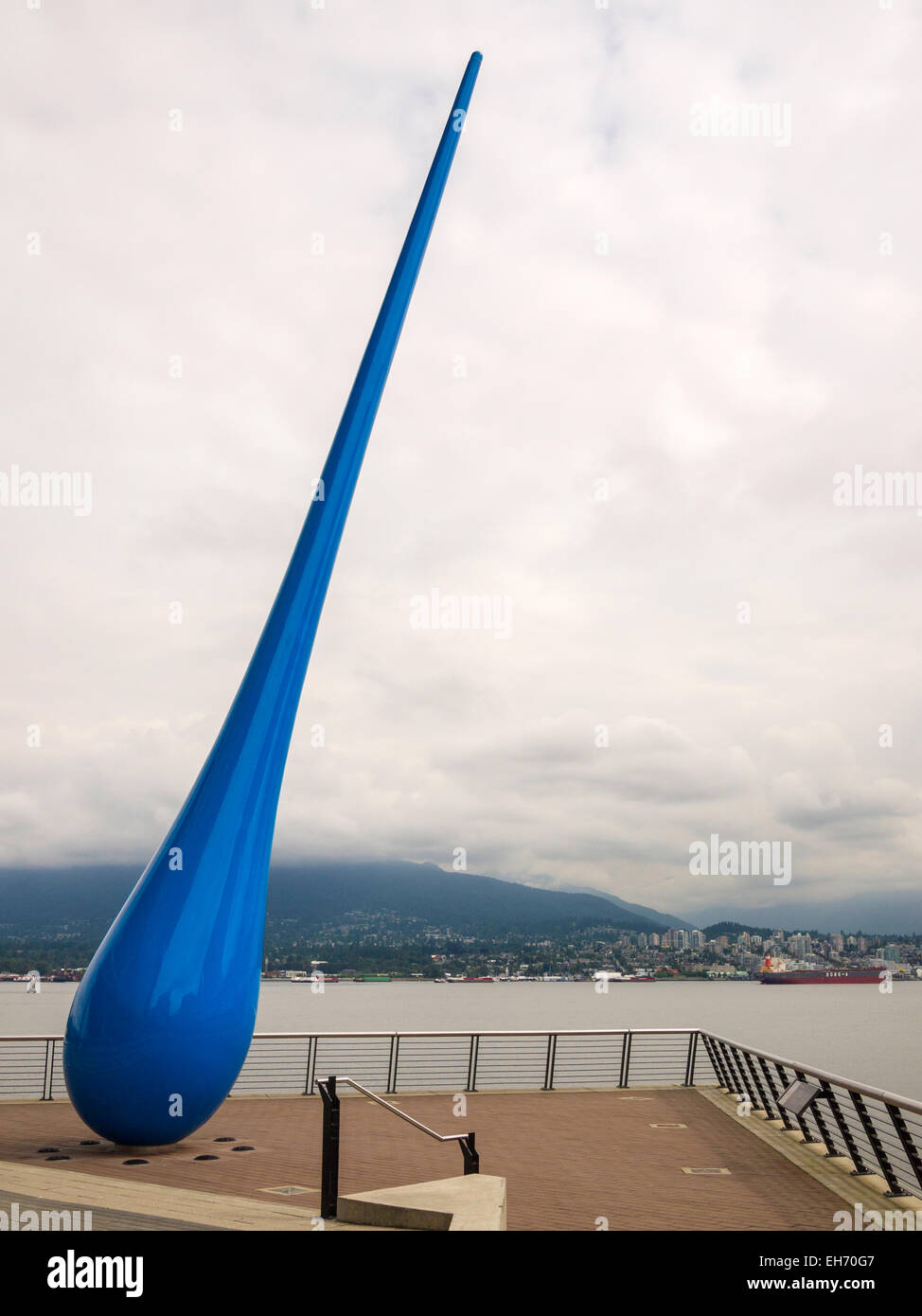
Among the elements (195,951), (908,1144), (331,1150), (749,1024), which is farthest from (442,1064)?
(331,1150)

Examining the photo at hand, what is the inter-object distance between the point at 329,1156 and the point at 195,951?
5.88ft

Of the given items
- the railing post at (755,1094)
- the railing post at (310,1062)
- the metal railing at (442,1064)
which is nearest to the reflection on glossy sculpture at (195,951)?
the metal railing at (442,1064)

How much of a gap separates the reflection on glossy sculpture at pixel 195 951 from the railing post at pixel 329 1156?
1.05m

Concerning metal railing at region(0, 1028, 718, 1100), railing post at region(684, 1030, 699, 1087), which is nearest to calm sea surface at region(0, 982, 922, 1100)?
metal railing at region(0, 1028, 718, 1100)

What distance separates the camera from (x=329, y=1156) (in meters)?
6.27

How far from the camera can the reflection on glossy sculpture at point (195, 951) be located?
720 cm

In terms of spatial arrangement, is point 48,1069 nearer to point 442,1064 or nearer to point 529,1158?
point 529,1158

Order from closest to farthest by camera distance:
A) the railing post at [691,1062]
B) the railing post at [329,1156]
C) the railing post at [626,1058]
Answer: the railing post at [329,1156], the railing post at [626,1058], the railing post at [691,1062]

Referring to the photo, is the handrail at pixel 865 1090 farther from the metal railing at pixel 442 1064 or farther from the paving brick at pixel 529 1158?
the metal railing at pixel 442 1064

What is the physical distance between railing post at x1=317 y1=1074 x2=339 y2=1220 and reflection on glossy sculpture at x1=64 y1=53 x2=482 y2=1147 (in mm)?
1052

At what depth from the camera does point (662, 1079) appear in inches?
1784

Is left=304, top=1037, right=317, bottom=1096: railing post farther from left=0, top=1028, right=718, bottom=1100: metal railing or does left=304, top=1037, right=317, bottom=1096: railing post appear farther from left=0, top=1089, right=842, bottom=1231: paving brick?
left=0, top=1089, right=842, bottom=1231: paving brick
